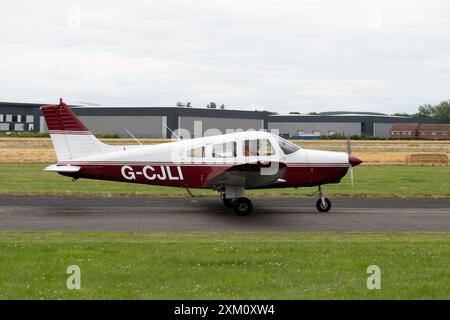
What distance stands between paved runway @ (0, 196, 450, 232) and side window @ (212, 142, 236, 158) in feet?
5.37

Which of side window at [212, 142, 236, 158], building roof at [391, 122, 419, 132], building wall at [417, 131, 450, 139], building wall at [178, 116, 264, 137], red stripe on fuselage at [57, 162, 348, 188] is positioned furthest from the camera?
building wall at [417, 131, 450, 139]

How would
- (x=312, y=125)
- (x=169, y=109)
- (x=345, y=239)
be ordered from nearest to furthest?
(x=345, y=239)
(x=169, y=109)
(x=312, y=125)

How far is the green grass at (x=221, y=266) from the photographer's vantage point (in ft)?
29.6

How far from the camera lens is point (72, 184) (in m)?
29.0

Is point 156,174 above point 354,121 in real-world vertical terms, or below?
below

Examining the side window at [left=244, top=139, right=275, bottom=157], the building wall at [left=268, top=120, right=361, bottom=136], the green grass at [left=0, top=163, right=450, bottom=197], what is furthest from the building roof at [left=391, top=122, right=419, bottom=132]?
the side window at [left=244, top=139, right=275, bottom=157]

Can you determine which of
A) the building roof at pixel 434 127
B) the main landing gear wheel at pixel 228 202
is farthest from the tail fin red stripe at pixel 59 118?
the building roof at pixel 434 127

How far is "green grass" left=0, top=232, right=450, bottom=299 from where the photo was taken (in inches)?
355

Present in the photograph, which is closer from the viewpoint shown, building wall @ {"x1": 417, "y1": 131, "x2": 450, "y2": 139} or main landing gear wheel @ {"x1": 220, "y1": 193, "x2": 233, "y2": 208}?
main landing gear wheel @ {"x1": 220, "y1": 193, "x2": 233, "y2": 208}

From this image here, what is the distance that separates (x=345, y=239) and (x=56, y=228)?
21.7 ft

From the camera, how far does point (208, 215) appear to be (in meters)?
19.0

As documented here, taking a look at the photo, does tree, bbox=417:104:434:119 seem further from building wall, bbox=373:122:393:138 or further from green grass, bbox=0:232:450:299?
green grass, bbox=0:232:450:299
